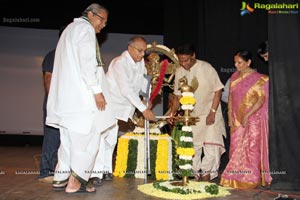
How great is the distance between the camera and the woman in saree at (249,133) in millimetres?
4023

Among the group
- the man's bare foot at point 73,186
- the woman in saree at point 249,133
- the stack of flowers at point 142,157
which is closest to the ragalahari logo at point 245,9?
the woman in saree at point 249,133

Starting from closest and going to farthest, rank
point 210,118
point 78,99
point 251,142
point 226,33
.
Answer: point 78,99, point 251,142, point 210,118, point 226,33

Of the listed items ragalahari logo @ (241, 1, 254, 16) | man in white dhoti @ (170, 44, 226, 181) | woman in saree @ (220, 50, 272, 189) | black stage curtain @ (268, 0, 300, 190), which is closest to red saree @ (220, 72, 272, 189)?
woman in saree @ (220, 50, 272, 189)

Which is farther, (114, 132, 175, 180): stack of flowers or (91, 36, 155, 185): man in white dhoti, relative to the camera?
(114, 132, 175, 180): stack of flowers

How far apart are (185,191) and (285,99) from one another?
1300 mm

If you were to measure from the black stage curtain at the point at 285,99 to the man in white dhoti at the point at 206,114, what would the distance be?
0.74m

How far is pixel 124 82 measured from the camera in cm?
412

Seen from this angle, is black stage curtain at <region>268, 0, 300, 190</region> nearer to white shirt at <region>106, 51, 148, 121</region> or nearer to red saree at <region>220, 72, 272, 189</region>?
red saree at <region>220, 72, 272, 189</region>

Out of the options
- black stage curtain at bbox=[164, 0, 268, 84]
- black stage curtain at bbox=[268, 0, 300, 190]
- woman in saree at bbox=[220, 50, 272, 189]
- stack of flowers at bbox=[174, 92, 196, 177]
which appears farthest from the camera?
black stage curtain at bbox=[164, 0, 268, 84]

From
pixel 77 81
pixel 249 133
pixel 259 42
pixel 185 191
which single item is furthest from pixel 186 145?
pixel 259 42

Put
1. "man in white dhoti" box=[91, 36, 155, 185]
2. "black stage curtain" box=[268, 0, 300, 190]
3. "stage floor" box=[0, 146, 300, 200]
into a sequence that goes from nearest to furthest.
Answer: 1. "stage floor" box=[0, 146, 300, 200]
2. "black stage curtain" box=[268, 0, 300, 190]
3. "man in white dhoti" box=[91, 36, 155, 185]

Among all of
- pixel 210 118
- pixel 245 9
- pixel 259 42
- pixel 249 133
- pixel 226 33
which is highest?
pixel 245 9

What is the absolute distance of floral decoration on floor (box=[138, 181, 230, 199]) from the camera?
343 cm

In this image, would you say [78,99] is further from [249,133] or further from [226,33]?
[226,33]
